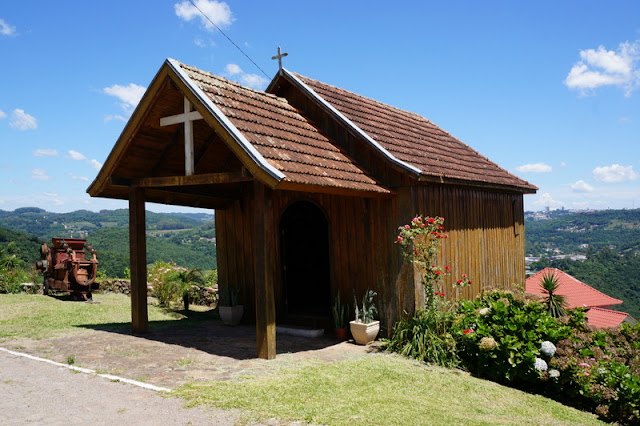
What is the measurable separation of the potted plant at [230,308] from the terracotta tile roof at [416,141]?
189 inches

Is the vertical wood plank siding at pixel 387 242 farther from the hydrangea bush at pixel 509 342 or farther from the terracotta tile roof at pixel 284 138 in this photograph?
the hydrangea bush at pixel 509 342

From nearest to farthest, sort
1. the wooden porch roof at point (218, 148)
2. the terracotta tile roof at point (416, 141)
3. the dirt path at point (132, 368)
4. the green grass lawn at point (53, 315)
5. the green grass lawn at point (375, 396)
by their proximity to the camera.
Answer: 1. the dirt path at point (132, 368)
2. the green grass lawn at point (375, 396)
3. the wooden porch roof at point (218, 148)
4. the green grass lawn at point (53, 315)
5. the terracotta tile roof at point (416, 141)

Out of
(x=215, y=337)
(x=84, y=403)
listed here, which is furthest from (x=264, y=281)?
(x=84, y=403)

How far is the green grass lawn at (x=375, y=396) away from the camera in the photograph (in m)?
5.73

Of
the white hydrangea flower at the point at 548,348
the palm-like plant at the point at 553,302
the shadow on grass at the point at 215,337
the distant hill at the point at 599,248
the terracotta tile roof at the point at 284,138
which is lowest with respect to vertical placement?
the distant hill at the point at 599,248

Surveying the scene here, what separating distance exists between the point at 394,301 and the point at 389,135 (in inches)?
152

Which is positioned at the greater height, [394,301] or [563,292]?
[394,301]

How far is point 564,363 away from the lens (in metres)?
7.72

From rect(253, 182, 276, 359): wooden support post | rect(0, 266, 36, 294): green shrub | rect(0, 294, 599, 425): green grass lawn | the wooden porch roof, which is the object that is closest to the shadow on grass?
rect(253, 182, 276, 359): wooden support post

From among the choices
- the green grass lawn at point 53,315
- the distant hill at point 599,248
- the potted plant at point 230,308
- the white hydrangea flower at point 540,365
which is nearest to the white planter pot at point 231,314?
the potted plant at point 230,308

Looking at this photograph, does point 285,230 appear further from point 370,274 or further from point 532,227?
point 532,227

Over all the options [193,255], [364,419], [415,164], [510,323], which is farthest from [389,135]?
[193,255]

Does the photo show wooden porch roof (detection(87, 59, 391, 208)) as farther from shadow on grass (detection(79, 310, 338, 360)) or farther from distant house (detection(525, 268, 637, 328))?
distant house (detection(525, 268, 637, 328))

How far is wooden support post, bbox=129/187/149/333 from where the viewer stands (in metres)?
10.2
